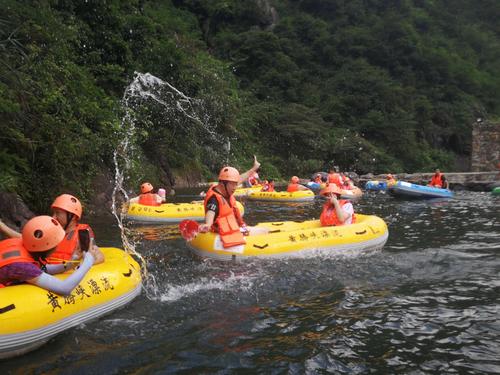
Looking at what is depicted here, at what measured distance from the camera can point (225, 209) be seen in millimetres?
6770

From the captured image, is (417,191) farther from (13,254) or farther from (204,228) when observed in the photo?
(13,254)

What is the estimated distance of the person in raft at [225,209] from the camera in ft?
21.8

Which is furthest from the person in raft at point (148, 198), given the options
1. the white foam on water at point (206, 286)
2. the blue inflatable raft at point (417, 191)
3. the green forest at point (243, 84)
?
the blue inflatable raft at point (417, 191)

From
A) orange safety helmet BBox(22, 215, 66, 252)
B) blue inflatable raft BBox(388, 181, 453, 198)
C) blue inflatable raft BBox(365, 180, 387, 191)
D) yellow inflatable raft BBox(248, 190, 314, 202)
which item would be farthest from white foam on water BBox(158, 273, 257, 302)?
blue inflatable raft BBox(365, 180, 387, 191)

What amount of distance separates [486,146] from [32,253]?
105 ft

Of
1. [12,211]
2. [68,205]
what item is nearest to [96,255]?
[68,205]

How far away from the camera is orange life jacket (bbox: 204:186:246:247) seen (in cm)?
668

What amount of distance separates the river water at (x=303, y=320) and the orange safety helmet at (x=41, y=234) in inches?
33.8

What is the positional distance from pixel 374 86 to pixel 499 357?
3201 centimetres

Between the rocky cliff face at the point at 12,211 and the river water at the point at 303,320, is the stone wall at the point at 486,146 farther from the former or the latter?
the rocky cliff face at the point at 12,211

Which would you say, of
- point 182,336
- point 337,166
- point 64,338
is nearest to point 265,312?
point 182,336

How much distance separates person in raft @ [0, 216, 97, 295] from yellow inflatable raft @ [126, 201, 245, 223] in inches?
264

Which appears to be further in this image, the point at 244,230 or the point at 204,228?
the point at 244,230

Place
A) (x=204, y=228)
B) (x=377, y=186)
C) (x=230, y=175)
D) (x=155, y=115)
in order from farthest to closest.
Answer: (x=377, y=186), (x=155, y=115), (x=230, y=175), (x=204, y=228)
